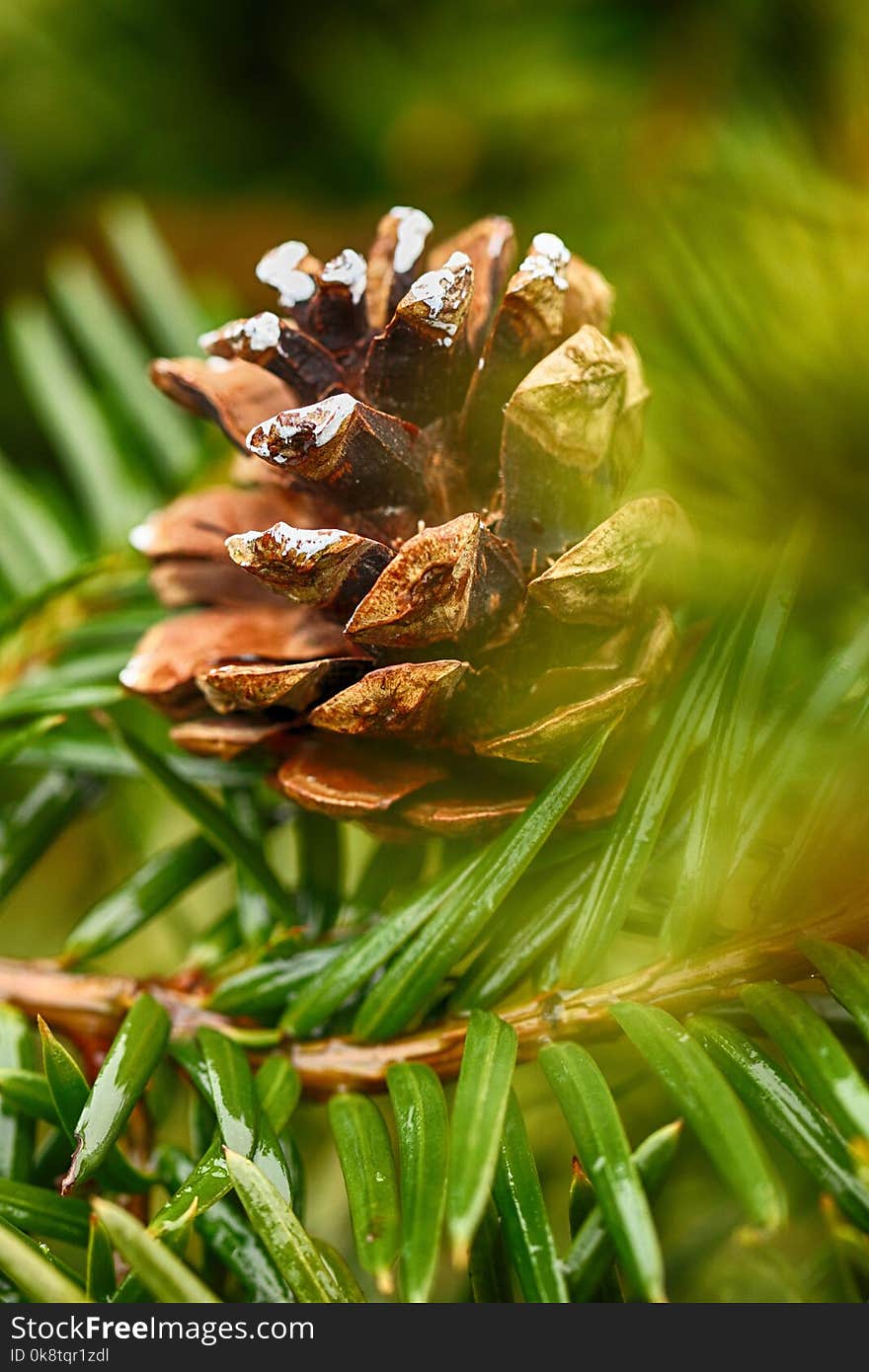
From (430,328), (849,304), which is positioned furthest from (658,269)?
(430,328)

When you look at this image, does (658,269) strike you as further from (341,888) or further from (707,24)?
(707,24)

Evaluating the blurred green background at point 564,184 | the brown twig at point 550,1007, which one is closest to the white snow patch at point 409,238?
the blurred green background at point 564,184

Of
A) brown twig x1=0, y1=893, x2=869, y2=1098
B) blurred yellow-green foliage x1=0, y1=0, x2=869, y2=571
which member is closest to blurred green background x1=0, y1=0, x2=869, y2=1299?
blurred yellow-green foliage x1=0, y1=0, x2=869, y2=571

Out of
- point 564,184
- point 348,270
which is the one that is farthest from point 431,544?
point 564,184

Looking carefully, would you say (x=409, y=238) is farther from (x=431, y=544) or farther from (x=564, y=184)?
(x=564, y=184)

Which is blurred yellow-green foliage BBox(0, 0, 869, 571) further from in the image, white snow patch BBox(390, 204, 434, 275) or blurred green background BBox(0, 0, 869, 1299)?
white snow patch BBox(390, 204, 434, 275)

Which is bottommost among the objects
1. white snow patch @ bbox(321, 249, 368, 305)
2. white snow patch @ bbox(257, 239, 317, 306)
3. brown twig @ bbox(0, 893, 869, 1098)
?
brown twig @ bbox(0, 893, 869, 1098)

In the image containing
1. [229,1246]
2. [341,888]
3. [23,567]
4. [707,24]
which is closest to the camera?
[229,1246]
